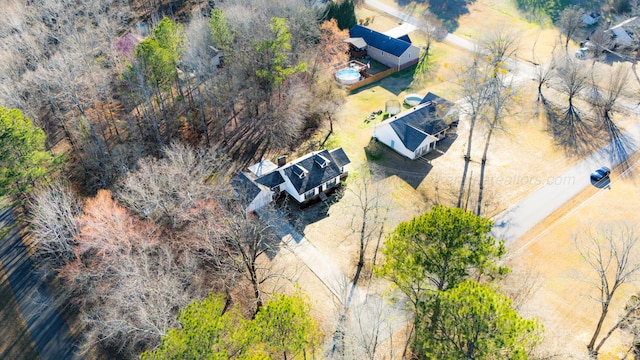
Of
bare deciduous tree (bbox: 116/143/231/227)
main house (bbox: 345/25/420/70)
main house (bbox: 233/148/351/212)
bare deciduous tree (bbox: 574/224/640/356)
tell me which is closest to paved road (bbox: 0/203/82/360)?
bare deciduous tree (bbox: 116/143/231/227)

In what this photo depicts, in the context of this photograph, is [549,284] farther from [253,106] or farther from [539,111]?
[253,106]

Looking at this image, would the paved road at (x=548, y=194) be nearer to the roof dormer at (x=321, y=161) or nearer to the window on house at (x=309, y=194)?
the roof dormer at (x=321, y=161)

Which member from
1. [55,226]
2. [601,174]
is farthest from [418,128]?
[55,226]

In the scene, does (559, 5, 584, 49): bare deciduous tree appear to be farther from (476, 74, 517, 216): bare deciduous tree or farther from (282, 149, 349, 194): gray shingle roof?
(282, 149, 349, 194): gray shingle roof

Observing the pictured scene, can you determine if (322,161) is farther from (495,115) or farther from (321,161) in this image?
(495,115)

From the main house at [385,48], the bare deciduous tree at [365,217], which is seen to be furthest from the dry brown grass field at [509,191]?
the main house at [385,48]
